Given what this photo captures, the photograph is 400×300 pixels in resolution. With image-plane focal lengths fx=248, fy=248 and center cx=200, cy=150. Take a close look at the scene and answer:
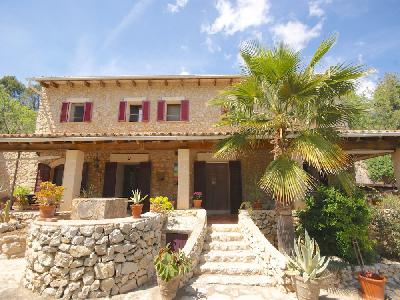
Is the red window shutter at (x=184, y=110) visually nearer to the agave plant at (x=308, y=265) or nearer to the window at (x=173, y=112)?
the window at (x=173, y=112)

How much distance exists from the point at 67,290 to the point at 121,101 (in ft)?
29.4

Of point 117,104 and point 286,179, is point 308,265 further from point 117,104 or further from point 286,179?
point 117,104

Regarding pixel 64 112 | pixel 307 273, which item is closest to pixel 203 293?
pixel 307 273

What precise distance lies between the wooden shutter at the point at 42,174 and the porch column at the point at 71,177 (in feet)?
9.44

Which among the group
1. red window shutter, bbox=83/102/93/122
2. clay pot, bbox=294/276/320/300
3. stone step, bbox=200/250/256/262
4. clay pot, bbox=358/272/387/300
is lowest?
clay pot, bbox=358/272/387/300

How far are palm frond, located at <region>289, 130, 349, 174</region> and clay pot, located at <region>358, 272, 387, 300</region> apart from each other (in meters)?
2.49

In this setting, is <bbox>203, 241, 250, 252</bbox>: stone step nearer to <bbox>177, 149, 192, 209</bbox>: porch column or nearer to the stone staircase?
the stone staircase

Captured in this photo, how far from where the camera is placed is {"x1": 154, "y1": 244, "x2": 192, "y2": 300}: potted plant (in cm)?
440

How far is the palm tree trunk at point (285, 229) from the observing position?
6.23 metres

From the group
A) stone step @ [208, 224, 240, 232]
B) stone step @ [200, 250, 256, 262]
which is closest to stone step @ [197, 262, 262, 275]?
stone step @ [200, 250, 256, 262]

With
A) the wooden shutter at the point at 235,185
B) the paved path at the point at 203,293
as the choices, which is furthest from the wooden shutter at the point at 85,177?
the wooden shutter at the point at 235,185

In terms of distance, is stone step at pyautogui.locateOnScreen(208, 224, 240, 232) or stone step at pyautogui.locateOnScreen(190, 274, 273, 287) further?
stone step at pyautogui.locateOnScreen(208, 224, 240, 232)

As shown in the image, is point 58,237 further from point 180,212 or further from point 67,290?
point 180,212

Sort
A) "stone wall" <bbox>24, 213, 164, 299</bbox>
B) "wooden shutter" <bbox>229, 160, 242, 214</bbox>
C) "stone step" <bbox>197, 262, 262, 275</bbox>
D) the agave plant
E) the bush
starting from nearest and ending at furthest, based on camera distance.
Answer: the agave plant
"stone wall" <bbox>24, 213, 164, 299</bbox>
"stone step" <bbox>197, 262, 262, 275</bbox>
the bush
"wooden shutter" <bbox>229, 160, 242, 214</bbox>
